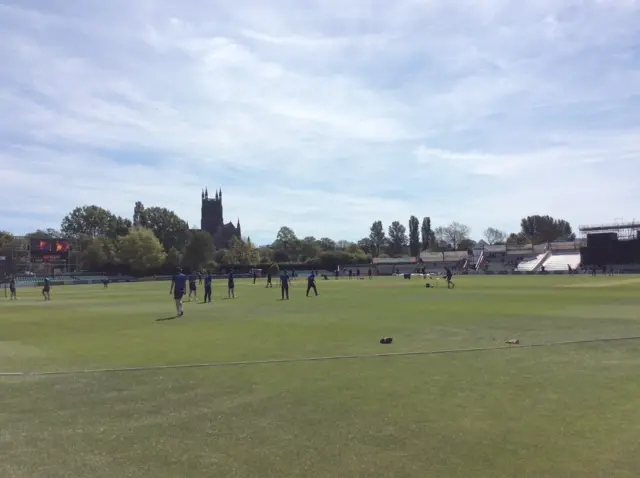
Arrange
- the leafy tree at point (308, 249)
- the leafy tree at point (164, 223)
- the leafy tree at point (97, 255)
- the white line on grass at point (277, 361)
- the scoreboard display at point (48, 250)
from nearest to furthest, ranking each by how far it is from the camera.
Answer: the white line on grass at point (277, 361) < the scoreboard display at point (48, 250) < the leafy tree at point (97, 255) < the leafy tree at point (164, 223) < the leafy tree at point (308, 249)

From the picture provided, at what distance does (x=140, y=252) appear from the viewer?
12300 cm

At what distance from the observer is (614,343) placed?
587 inches

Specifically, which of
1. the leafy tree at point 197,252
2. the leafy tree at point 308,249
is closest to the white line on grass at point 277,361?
the leafy tree at point 197,252

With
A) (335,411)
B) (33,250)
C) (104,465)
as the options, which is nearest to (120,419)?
(104,465)

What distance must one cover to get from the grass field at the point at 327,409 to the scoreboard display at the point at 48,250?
97.4 meters

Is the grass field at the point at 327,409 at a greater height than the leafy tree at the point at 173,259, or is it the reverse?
the leafy tree at the point at 173,259

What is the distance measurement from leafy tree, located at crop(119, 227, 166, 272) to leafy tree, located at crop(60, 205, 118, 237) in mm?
40100

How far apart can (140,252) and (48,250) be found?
20.9 metres

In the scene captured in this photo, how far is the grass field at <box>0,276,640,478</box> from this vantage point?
645 centimetres

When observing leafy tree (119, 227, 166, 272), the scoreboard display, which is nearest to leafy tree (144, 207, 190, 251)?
leafy tree (119, 227, 166, 272)

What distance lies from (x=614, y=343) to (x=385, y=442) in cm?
1061

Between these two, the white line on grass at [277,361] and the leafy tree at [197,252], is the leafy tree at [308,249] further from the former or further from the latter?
the white line on grass at [277,361]

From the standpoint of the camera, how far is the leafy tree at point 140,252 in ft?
403

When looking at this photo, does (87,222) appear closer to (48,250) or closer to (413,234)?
(48,250)
